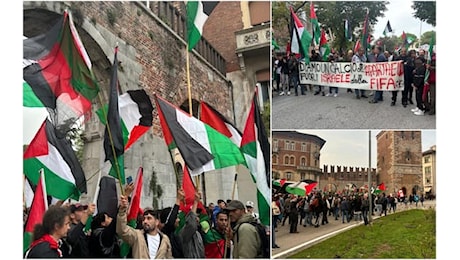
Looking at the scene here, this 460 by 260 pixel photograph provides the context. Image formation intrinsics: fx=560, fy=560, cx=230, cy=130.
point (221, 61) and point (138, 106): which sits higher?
point (221, 61)

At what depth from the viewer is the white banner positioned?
7051mm

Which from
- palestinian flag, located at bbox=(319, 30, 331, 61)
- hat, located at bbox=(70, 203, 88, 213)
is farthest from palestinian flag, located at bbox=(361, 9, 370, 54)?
hat, located at bbox=(70, 203, 88, 213)

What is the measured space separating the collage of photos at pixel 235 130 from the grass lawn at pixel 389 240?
17 millimetres

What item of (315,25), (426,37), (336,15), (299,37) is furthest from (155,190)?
(426,37)

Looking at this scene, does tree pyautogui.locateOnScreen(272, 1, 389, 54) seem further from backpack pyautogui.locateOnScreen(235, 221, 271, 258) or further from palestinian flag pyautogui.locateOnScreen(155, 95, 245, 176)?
backpack pyautogui.locateOnScreen(235, 221, 271, 258)

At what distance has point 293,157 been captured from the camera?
7.09 metres

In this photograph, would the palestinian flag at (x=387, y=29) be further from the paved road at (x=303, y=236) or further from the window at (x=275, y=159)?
the paved road at (x=303, y=236)

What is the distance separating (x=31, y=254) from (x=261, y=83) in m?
3.45

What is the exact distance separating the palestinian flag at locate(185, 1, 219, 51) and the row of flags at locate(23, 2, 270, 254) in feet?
2.98

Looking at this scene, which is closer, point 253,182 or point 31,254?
point 31,254

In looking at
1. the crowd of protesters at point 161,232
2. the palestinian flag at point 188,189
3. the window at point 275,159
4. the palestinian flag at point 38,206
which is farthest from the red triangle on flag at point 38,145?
the window at point 275,159

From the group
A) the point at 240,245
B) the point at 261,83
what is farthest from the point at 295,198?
the point at 261,83

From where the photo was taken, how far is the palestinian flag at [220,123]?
7.16m
